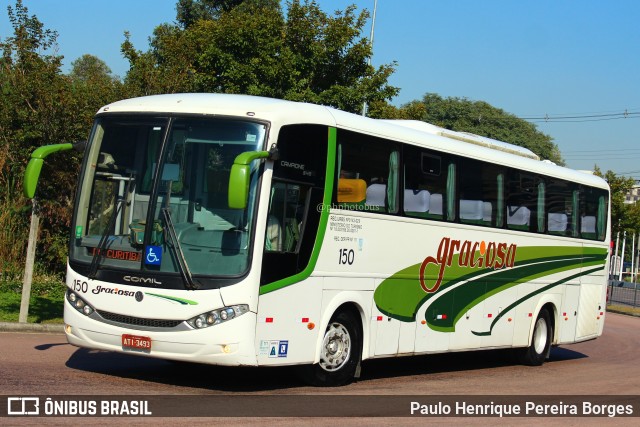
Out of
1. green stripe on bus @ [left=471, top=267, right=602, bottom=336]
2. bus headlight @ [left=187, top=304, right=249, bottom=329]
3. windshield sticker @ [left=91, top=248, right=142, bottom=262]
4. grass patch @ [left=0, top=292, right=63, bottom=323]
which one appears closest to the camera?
bus headlight @ [left=187, top=304, right=249, bottom=329]

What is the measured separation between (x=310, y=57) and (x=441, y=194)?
15310 mm

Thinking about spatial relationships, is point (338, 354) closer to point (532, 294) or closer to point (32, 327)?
point (32, 327)

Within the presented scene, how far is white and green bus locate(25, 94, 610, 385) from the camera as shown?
10633 millimetres

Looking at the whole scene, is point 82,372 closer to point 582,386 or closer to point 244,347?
point 244,347

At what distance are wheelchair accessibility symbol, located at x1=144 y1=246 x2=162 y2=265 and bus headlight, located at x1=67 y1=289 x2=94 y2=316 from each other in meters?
0.97

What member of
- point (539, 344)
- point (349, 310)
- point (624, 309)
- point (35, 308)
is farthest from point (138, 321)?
point (624, 309)

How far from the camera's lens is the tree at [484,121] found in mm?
93875

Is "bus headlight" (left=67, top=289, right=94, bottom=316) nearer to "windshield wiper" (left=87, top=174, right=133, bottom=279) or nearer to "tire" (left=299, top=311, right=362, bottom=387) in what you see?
"windshield wiper" (left=87, top=174, right=133, bottom=279)

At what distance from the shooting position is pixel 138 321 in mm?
10812

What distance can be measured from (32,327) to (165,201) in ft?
20.4

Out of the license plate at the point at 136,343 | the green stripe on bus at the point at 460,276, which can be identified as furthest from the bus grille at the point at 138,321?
the green stripe on bus at the point at 460,276

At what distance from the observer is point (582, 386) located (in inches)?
579

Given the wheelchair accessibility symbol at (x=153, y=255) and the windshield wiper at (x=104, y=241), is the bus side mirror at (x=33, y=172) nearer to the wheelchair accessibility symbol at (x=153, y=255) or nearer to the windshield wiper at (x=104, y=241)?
the windshield wiper at (x=104, y=241)

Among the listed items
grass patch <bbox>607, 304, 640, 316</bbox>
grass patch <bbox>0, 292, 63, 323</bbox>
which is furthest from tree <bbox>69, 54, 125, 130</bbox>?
grass patch <bbox>607, 304, 640, 316</bbox>
